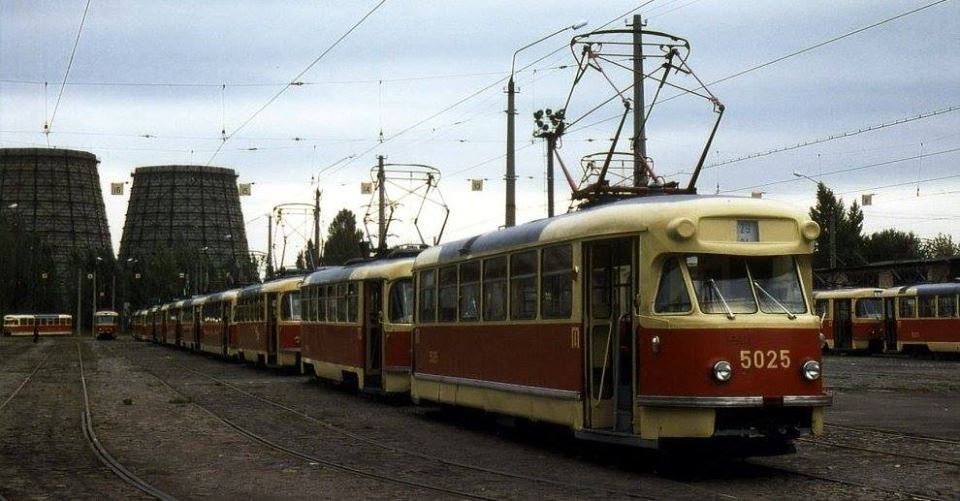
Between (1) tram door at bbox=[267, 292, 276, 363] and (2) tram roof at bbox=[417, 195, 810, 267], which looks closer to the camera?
(2) tram roof at bbox=[417, 195, 810, 267]

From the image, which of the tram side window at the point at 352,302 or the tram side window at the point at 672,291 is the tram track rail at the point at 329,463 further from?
the tram side window at the point at 352,302

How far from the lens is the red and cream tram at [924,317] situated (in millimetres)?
48688

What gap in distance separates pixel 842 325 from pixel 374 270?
119 feet

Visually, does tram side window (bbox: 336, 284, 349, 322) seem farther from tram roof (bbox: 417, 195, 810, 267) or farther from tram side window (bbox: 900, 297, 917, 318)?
tram side window (bbox: 900, 297, 917, 318)

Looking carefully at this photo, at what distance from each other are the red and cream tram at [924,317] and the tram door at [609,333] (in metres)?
37.2

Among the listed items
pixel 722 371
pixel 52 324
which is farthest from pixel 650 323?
pixel 52 324

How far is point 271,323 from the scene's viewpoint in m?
38.7

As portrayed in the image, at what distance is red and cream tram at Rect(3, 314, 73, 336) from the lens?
109 metres

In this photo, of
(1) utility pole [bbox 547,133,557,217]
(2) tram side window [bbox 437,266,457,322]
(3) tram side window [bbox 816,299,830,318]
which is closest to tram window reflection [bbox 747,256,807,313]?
(2) tram side window [bbox 437,266,457,322]

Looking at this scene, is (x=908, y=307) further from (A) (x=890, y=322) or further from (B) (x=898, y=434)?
(B) (x=898, y=434)

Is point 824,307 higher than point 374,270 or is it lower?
lower

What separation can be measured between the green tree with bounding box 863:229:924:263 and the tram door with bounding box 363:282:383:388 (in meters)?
87.1

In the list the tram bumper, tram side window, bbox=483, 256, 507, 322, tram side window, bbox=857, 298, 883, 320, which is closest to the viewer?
the tram bumper

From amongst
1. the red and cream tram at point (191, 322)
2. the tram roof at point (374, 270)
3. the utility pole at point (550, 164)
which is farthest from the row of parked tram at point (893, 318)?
the tram roof at point (374, 270)
